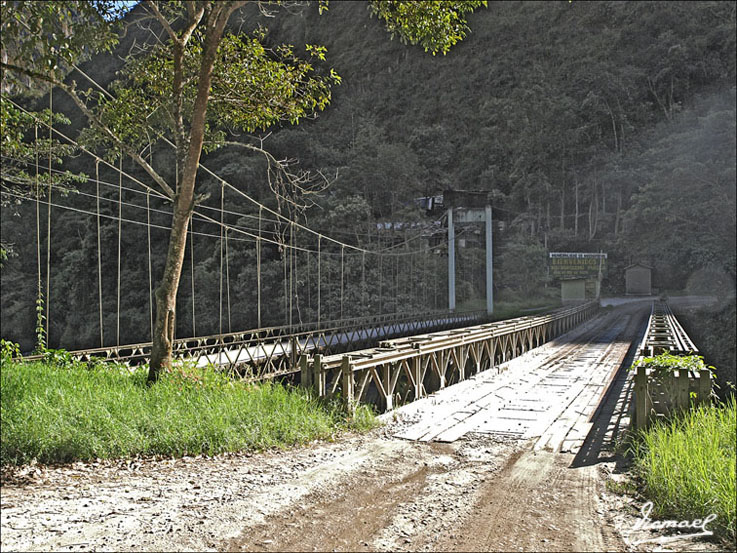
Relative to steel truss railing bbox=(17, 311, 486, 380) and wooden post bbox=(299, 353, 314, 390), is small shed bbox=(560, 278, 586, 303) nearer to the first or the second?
steel truss railing bbox=(17, 311, 486, 380)

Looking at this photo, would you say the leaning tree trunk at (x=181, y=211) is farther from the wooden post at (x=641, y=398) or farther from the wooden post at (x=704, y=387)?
the wooden post at (x=704, y=387)

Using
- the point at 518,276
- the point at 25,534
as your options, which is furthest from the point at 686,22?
the point at 25,534

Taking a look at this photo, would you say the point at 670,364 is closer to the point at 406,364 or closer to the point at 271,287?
the point at 406,364

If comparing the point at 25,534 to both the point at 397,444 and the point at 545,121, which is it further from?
the point at 545,121

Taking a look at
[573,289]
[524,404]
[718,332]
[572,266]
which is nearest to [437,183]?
[572,266]

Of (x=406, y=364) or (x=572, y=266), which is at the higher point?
(x=572, y=266)

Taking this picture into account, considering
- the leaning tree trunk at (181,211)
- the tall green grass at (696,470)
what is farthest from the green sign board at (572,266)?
the tall green grass at (696,470)

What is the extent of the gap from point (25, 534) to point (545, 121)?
6510cm

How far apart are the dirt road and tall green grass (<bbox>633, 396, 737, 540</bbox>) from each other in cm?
25

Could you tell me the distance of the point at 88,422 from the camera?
4488 millimetres

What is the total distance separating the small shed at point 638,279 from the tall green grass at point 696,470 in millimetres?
49103

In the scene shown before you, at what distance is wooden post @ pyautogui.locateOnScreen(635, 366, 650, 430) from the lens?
4996 millimetres

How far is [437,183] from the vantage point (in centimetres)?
5159

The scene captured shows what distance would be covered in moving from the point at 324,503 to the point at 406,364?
4171mm
